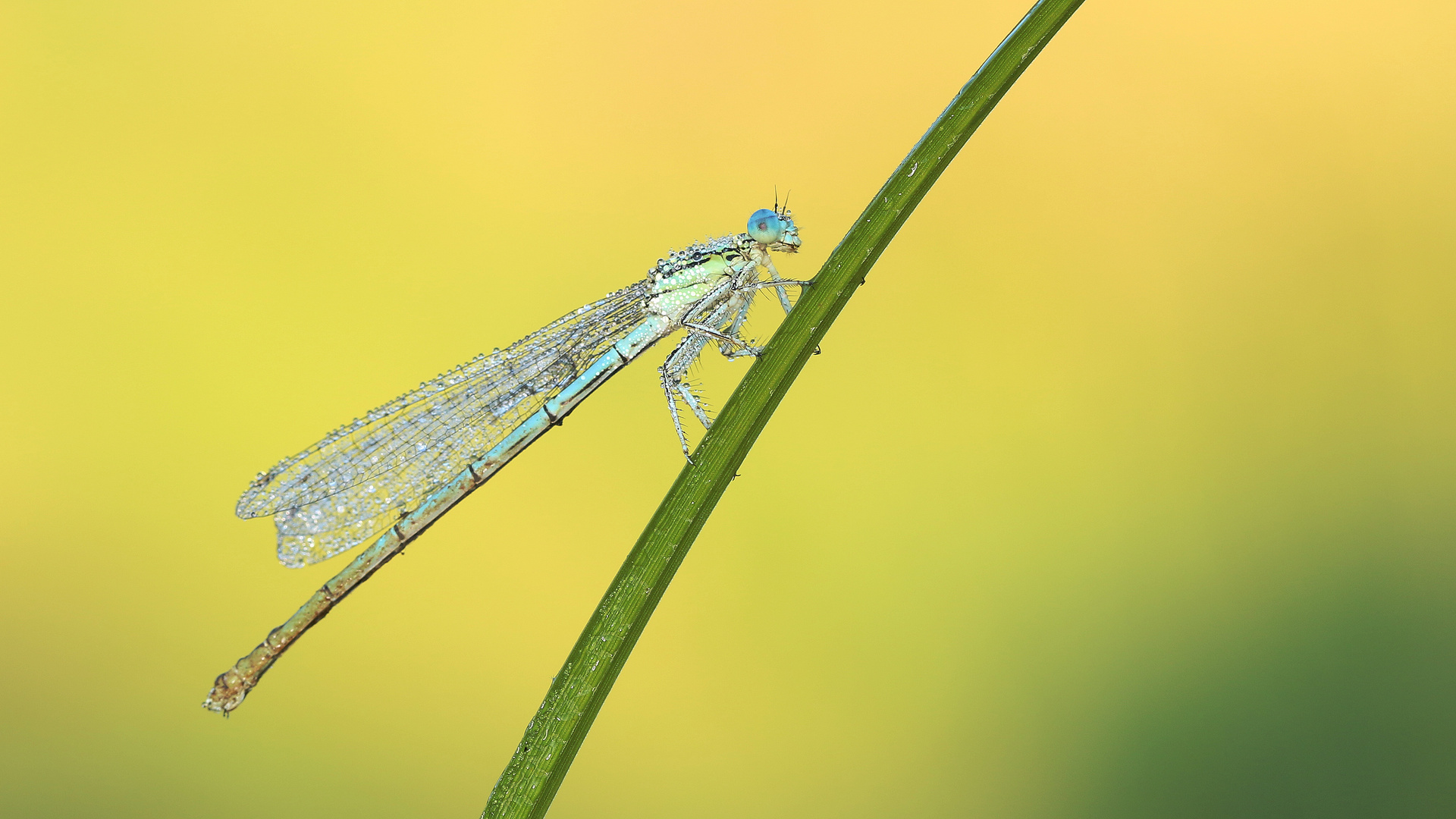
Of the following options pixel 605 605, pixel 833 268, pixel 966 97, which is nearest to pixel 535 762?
pixel 605 605

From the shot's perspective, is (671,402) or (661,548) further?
(671,402)

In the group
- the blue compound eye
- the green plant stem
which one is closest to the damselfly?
the blue compound eye

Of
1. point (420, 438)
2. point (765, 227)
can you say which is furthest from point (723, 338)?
point (420, 438)

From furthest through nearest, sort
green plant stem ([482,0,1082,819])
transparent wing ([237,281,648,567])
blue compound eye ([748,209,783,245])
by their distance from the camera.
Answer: transparent wing ([237,281,648,567]) → blue compound eye ([748,209,783,245]) → green plant stem ([482,0,1082,819])

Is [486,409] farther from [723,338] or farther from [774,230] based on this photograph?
[774,230]

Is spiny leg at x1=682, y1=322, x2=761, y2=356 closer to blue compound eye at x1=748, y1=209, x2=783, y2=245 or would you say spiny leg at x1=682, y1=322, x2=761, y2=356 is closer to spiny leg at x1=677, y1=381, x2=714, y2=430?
spiny leg at x1=677, y1=381, x2=714, y2=430

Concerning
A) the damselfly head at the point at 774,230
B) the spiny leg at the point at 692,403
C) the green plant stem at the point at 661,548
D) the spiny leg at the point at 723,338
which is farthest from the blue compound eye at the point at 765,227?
the green plant stem at the point at 661,548

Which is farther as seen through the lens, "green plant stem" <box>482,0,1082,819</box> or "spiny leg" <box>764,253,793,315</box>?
"spiny leg" <box>764,253,793,315</box>
